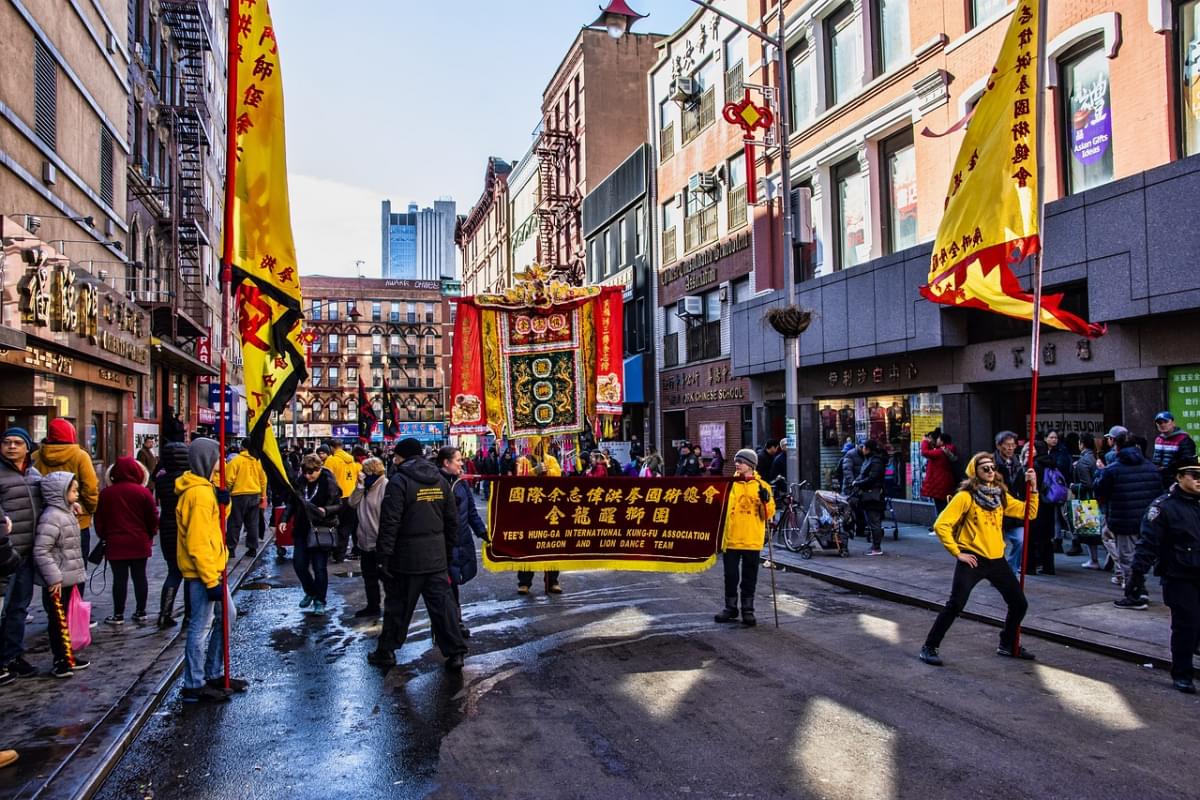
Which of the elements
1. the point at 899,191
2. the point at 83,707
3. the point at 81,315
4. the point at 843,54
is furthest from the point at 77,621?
the point at 843,54

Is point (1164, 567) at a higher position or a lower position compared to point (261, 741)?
higher

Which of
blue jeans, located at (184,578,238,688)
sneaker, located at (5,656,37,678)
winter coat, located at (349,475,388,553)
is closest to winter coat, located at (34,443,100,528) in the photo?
sneaker, located at (5,656,37,678)

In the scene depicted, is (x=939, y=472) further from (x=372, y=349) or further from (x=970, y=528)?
(x=372, y=349)

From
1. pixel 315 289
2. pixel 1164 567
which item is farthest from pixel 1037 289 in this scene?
pixel 315 289

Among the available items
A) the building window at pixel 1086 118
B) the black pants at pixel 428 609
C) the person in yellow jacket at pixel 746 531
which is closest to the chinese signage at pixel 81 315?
the black pants at pixel 428 609

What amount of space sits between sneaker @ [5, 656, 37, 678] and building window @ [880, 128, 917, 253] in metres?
16.2

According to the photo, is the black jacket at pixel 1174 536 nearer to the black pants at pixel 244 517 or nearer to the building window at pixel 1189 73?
the building window at pixel 1189 73

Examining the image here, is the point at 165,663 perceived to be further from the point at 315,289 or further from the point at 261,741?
the point at 315,289

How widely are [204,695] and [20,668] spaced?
1.88 m

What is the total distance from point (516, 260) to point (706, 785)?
50.3 metres

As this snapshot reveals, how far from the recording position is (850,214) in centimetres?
2027

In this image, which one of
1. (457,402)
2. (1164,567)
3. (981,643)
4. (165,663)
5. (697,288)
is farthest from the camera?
(697,288)

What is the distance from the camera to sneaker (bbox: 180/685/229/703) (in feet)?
21.4

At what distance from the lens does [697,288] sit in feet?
90.4
